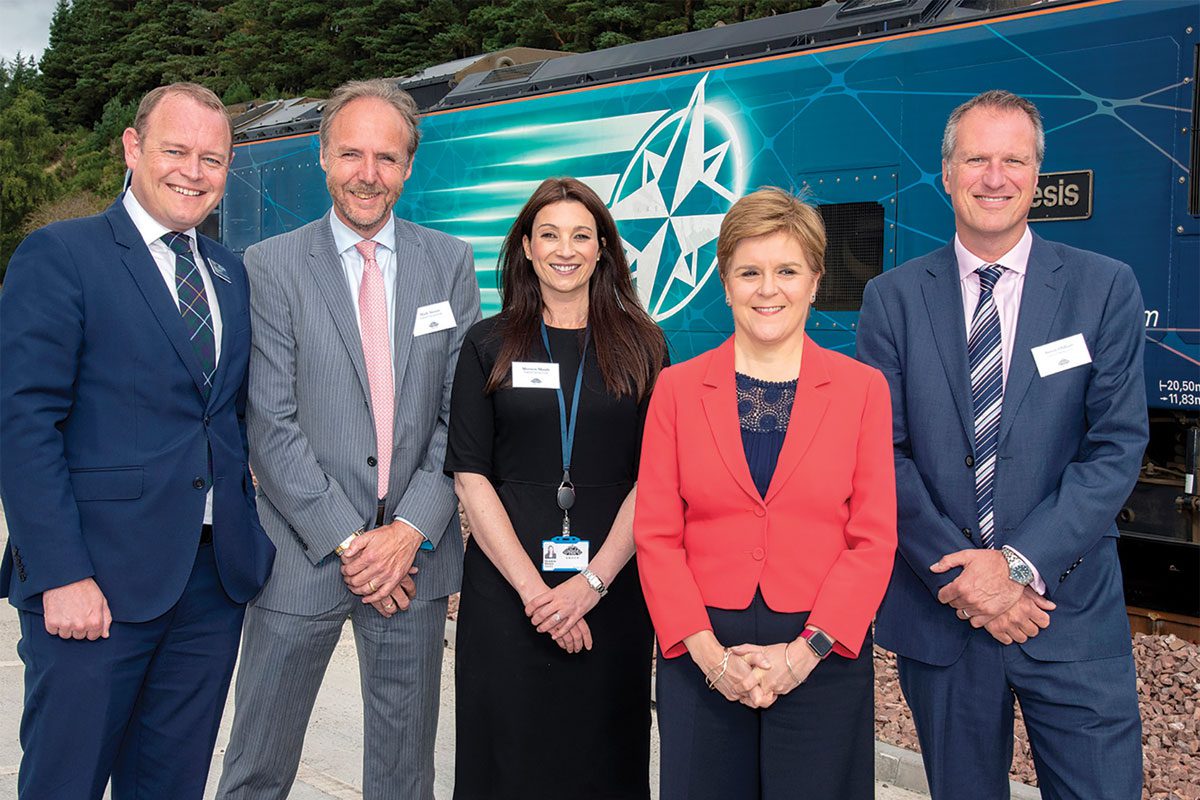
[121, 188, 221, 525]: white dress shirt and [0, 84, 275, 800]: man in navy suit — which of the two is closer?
[0, 84, 275, 800]: man in navy suit

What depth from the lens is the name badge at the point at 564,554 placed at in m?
2.78

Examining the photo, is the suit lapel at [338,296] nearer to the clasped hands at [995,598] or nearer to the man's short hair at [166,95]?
the man's short hair at [166,95]

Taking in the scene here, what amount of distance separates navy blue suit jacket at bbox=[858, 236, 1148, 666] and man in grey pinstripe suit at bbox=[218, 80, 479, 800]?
133 centimetres

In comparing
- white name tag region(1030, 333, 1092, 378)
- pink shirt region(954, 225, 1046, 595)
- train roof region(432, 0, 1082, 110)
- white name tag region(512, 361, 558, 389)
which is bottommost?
white name tag region(512, 361, 558, 389)

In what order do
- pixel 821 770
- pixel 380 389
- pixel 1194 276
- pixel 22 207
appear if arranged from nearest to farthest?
1. pixel 821 770
2. pixel 380 389
3. pixel 1194 276
4. pixel 22 207

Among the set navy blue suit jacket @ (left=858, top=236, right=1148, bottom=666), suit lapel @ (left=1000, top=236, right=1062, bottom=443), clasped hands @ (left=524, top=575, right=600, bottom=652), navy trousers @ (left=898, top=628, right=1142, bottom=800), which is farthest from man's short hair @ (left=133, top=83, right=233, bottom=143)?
navy trousers @ (left=898, top=628, right=1142, bottom=800)

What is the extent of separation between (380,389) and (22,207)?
4027 cm

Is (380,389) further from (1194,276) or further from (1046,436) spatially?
(1194,276)

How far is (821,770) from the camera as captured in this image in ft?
7.49

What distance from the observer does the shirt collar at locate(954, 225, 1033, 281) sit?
8.69 ft

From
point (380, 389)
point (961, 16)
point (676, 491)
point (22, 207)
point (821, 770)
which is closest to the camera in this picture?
point (821, 770)

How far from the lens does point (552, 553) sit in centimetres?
279

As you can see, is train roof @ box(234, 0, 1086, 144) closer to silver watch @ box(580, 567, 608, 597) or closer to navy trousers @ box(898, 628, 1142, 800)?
navy trousers @ box(898, 628, 1142, 800)

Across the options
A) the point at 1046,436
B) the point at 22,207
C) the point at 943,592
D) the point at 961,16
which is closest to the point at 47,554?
the point at 943,592
